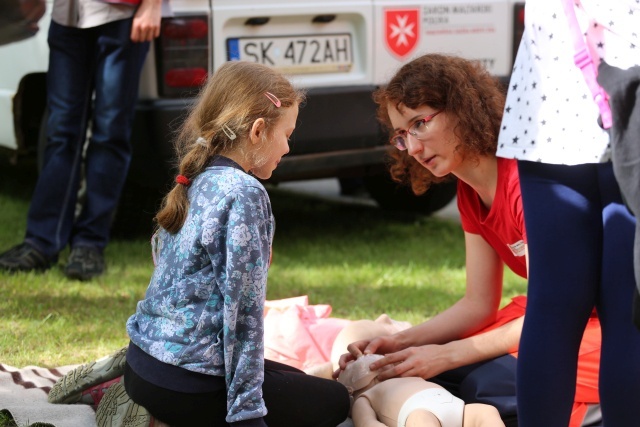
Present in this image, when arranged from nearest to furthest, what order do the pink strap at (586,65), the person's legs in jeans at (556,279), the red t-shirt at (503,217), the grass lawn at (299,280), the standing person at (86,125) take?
the pink strap at (586,65) → the person's legs in jeans at (556,279) → the red t-shirt at (503,217) → the grass lawn at (299,280) → the standing person at (86,125)

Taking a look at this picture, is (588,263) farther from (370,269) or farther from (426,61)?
(370,269)

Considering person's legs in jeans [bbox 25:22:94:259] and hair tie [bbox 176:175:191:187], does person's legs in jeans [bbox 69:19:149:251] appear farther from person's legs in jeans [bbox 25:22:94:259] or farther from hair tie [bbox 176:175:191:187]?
hair tie [bbox 176:175:191:187]

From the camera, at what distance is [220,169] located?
275 centimetres

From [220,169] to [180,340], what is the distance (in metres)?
0.44

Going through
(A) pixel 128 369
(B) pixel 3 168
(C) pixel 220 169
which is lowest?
(B) pixel 3 168

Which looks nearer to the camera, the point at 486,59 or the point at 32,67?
the point at 32,67

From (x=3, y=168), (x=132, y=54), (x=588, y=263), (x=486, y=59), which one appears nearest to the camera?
(x=588, y=263)

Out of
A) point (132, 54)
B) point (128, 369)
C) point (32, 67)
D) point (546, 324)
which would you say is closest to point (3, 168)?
point (32, 67)

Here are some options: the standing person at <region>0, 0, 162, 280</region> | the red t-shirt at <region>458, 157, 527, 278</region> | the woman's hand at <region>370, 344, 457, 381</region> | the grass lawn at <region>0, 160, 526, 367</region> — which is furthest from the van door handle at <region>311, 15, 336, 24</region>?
the woman's hand at <region>370, 344, 457, 381</region>

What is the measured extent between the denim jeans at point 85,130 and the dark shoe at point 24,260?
3 centimetres

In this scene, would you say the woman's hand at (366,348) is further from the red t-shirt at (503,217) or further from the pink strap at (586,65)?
the pink strap at (586,65)

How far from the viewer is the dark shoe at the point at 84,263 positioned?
4.78 meters

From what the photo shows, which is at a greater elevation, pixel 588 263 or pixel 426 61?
pixel 426 61

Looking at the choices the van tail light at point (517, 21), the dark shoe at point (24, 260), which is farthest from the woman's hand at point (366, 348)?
the van tail light at point (517, 21)
